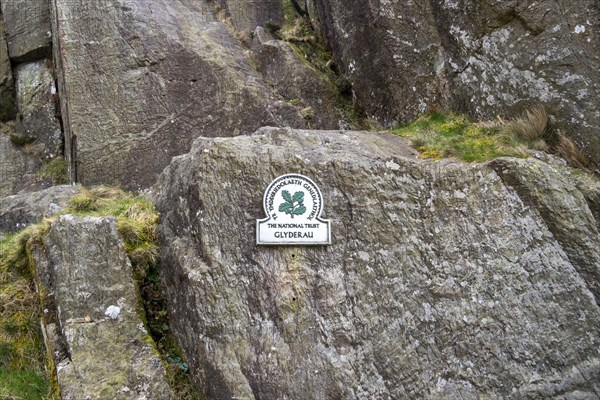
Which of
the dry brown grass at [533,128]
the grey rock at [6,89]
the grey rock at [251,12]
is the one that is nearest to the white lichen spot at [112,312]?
the dry brown grass at [533,128]

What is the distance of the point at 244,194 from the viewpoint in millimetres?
6699

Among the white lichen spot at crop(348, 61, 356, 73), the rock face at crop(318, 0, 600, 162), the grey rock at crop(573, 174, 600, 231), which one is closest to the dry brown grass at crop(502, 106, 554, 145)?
the rock face at crop(318, 0, 600, 162)

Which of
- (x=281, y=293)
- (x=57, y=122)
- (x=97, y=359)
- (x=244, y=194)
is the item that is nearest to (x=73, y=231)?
(x=97, y=359)

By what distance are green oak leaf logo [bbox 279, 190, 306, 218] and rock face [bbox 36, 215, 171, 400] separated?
1919mm

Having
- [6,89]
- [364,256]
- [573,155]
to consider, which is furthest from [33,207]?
[573,155]

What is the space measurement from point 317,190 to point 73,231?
2.84 meters

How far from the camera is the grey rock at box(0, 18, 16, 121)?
13781mm

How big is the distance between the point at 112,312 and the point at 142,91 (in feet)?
19.1

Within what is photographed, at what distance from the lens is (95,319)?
6367 mm

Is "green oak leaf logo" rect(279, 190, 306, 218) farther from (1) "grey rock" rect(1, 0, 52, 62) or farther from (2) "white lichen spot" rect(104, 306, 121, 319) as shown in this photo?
(1) "grey rock" rect(1, 0, 52, 62)

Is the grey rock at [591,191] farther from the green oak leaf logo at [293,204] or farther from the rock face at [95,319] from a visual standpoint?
the rock face at [95,319]

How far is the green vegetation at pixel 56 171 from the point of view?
12.3 meters

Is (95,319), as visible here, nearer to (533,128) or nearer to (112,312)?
(112,312)

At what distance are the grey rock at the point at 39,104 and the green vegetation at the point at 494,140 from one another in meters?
8.00
